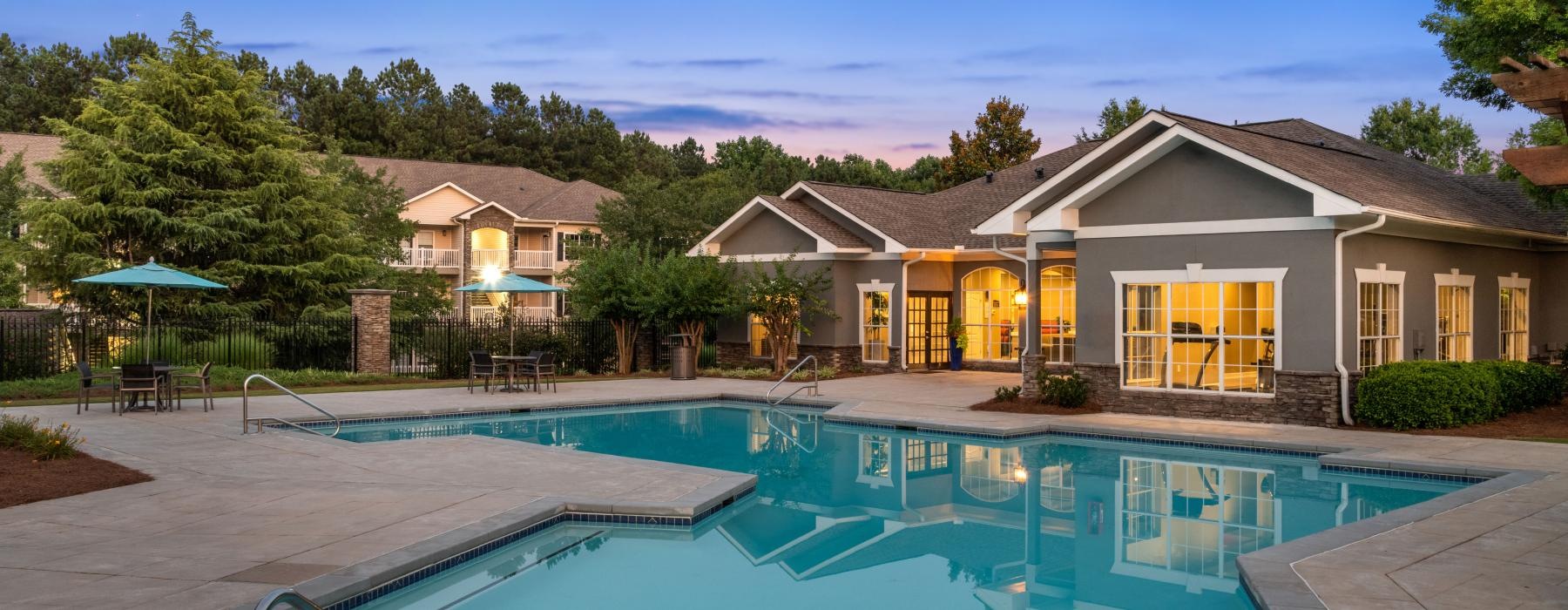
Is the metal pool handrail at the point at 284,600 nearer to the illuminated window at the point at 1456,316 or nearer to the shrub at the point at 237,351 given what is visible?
the illuminated window at the point at 1456,316

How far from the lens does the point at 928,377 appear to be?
24.3 m

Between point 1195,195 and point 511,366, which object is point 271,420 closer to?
point 511,366

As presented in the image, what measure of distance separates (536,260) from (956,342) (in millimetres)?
22722

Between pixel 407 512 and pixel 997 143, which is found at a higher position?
pixel 997 143

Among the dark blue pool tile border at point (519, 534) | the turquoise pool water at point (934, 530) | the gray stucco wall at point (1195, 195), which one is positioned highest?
the gray stucco wall at point (1195, 195)

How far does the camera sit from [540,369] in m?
21.6

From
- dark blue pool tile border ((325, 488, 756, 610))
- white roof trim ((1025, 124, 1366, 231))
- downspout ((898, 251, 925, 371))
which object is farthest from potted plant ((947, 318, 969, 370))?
dark blue pool tile border ((325, 488, 756, 610))

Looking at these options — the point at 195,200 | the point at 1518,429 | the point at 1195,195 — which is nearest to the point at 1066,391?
the point at 1195,195

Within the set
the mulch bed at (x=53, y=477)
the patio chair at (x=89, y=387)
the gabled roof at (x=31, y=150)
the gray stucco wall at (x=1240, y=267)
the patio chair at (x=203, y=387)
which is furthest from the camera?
the gabled roof at (x=31, y=150)

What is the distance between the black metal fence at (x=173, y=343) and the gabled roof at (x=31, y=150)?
584 inches

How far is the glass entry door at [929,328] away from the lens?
25.9m

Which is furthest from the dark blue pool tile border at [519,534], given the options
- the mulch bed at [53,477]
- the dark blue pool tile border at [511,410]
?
the dark blue pool tile border at [511,410]

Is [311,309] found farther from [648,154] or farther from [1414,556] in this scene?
[648,154]

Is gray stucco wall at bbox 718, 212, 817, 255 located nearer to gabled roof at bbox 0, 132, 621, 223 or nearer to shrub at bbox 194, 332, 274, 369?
shrub at bbox 194, 332, 274, 369
